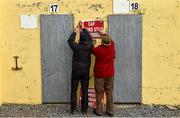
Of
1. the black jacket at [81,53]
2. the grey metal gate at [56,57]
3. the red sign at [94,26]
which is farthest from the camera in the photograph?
the grey metal gate at [56,57]

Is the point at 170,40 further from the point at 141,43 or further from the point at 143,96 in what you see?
the point at 143,96

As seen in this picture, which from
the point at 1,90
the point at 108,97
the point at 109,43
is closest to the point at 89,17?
the point at 109,43

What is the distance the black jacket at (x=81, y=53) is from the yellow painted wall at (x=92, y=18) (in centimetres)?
71

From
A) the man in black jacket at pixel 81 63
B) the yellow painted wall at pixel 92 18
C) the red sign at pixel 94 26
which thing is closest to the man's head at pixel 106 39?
the man in black jacket at pixel 81 63

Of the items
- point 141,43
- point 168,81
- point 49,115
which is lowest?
point 49,115

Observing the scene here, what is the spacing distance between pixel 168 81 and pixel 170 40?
0.95 meters

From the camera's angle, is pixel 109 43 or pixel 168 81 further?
pixel 168 81

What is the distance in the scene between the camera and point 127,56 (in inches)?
413

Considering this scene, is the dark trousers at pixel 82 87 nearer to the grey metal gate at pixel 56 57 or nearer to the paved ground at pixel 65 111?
the paved ground at pixel 65 111

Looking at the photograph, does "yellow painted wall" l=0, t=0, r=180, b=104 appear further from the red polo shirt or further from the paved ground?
the red polo shirt

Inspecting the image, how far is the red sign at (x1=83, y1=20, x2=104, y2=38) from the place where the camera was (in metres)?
10.3

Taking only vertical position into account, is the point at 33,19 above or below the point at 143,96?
above

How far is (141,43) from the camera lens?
34.3 ft

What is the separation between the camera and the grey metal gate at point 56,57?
1044cm
